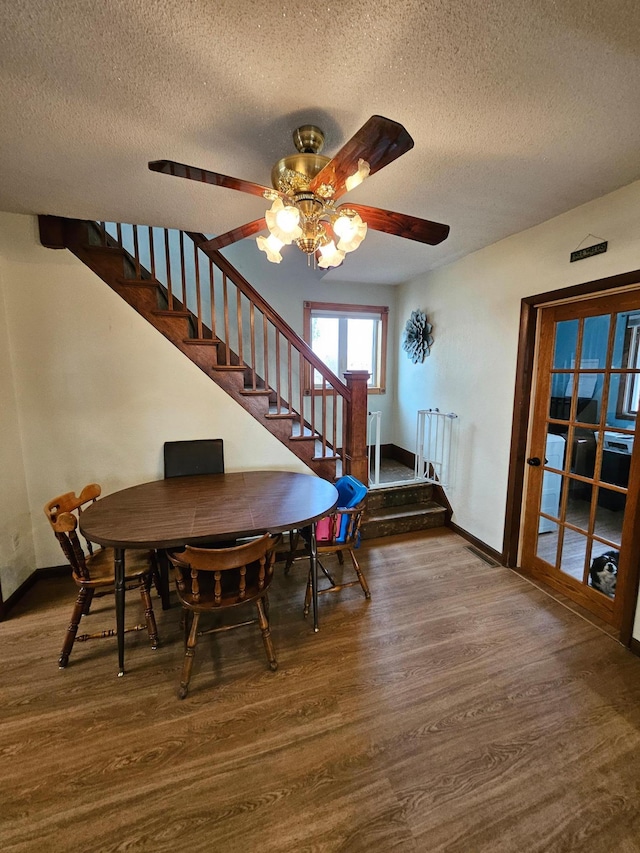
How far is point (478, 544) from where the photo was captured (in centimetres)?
320

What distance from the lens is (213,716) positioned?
1622mm

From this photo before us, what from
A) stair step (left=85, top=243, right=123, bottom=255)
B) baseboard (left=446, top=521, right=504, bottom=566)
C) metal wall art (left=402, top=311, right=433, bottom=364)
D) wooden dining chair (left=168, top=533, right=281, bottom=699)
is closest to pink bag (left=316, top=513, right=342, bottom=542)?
wooden dining chair (left=168, top=533, right=281, bottom=699)

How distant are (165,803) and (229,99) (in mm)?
2665

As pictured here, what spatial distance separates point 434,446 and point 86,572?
3217mm

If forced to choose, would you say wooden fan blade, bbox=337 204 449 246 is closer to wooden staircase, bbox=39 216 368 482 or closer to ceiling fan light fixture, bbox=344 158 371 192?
ceiling fan light fixture, bbox=344 158 371 192

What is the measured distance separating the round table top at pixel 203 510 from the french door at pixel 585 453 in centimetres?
170

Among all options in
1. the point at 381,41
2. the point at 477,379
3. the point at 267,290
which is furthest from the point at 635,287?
the point at 267,290

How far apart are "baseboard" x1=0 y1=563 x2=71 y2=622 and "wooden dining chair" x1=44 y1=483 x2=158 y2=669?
0.71 meters

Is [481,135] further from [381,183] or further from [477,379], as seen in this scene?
[477,379]

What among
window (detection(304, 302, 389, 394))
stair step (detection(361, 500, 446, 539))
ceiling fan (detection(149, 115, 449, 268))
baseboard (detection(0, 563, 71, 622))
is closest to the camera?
ceiling fan (detection(149, 115, 449, 268))

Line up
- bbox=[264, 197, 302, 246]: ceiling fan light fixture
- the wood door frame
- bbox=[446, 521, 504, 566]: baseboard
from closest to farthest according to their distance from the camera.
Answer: bbox=[264, 197, 302, 246]: ceiling fan light fixture, the wood door frame, bbox=[446, 521, 504, 566]: baseboard

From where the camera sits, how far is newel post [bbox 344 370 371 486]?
309 cm

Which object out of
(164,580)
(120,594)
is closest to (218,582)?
(120,594)

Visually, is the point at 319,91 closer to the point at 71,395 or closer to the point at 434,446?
the point at 71,395
